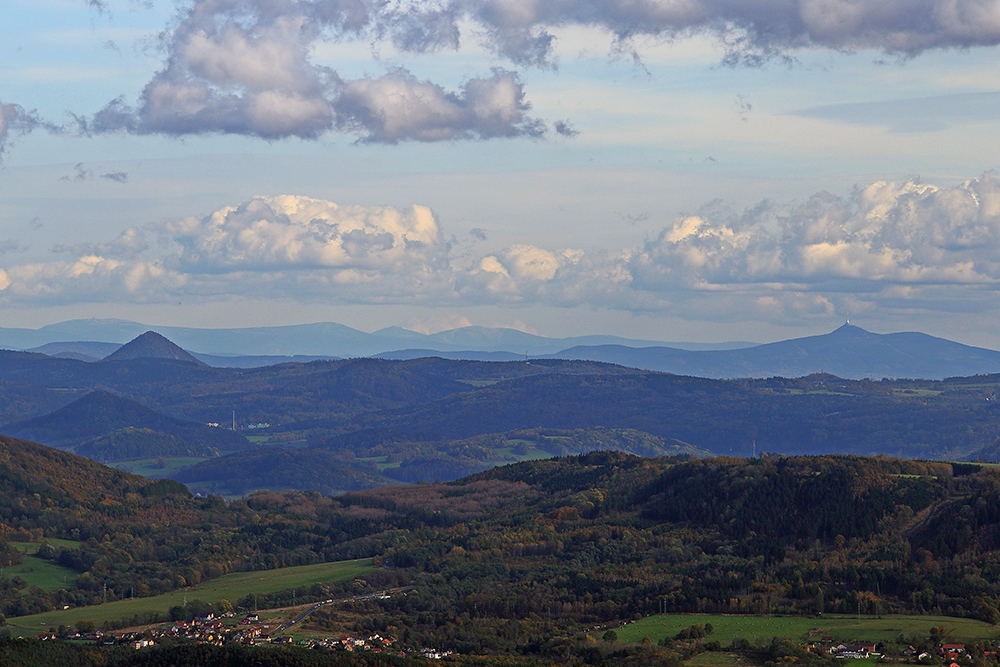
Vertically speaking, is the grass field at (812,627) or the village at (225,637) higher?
the grass field at (812,627)

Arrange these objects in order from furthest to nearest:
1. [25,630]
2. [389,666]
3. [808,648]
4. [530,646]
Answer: [25,630] → [530,646] → [808,648] → [389,666]

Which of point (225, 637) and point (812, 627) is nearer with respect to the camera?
point (812, 627)

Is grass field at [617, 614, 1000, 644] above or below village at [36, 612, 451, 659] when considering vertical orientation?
above

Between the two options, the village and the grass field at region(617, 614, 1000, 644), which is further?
the village

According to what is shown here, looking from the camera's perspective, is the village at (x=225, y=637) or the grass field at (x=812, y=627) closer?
the grass field at (x=812, y=627)

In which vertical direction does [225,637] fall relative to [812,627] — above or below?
below

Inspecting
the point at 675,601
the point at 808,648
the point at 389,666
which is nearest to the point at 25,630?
the point at 389,666

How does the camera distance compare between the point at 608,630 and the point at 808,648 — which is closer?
the point at 808,648

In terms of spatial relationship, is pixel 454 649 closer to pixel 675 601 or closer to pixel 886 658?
pixel 675 601
